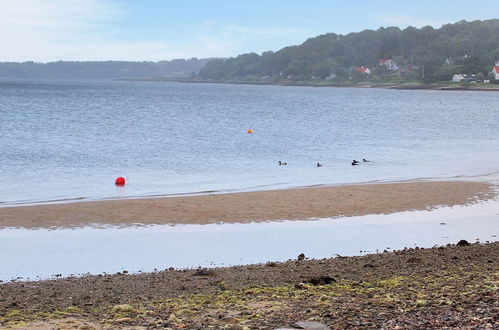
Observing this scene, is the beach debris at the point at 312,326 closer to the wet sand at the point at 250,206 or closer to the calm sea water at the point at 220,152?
the wet sand at the point at 250,206

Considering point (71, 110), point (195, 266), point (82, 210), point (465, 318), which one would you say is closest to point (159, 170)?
point (82, 210)

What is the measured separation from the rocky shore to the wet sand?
6.82 meters

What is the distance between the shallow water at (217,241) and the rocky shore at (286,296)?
→ 4.36 ft

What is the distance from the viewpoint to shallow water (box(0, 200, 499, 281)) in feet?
48.1

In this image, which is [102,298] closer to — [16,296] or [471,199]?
[16,296]

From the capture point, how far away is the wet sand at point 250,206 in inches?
800

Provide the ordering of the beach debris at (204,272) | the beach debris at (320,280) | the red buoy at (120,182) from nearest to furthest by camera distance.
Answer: the beach debris at (320,280) < the beach debris at (204,272) < the red buoy at (120,182)

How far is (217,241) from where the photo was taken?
1719 cm

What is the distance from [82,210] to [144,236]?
4779 millimetres

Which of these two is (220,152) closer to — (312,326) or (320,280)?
(320,280)

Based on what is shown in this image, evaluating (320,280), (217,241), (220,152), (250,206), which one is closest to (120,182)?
(250,206)

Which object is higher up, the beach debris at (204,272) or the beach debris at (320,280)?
the beach debris at (320,280)

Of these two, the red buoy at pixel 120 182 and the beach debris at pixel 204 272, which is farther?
the red buoy at pixel 120 182

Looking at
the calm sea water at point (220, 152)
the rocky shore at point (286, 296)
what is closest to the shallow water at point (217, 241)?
the rocky shore at point (286, 296)
